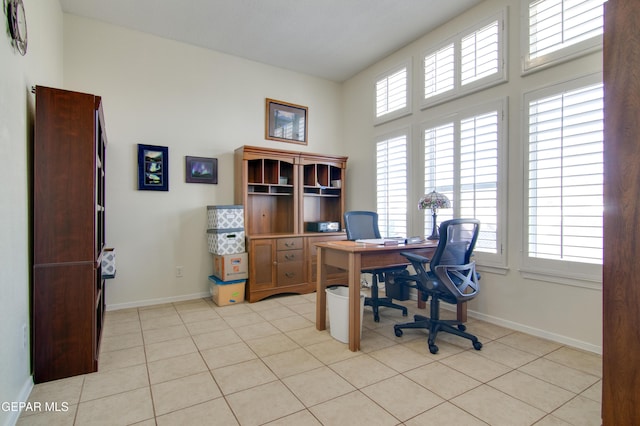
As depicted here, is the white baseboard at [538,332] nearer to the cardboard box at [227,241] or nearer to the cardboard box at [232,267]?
the cardboard box at [232,267]

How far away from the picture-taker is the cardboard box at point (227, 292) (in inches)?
149

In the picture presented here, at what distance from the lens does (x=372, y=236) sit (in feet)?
12.4

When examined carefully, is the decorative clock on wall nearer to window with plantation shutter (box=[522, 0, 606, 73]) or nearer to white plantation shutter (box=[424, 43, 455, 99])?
white plantation shutter (box=[424, 43, 455, 99])

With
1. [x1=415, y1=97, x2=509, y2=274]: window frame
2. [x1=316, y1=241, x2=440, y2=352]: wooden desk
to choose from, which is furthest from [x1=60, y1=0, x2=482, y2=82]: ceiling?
[x1=316, y1=241, x2=440, y2=352]: wooden desk

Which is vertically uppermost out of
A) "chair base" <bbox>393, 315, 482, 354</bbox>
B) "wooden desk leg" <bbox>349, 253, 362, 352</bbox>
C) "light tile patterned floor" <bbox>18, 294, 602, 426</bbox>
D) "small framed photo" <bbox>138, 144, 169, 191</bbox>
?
"small framed photo" <bbox>138, 144, 169, 191</bbox>

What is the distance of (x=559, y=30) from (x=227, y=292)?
4110 millimetres

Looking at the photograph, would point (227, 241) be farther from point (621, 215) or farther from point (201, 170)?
point (621, 215)

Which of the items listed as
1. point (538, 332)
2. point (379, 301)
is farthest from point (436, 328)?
point (538, 332)

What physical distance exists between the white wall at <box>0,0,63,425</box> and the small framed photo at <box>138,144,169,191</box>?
148cm

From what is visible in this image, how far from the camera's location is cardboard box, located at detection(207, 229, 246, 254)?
12.6 ft

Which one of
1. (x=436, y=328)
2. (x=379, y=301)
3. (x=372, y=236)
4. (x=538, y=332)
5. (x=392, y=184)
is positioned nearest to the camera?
(x=436, y=328)

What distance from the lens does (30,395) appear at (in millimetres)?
1957

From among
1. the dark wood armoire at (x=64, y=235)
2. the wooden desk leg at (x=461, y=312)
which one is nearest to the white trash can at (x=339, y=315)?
the wooden desk leg at (x=461, y=312)

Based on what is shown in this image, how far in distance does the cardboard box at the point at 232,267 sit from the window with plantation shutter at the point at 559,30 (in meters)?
3.52
